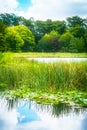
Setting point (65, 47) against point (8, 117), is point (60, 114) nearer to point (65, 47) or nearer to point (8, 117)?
point (8, 117)

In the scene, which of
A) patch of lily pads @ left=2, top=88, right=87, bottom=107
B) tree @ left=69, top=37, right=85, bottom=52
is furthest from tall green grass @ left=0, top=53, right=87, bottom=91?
tree @ left=69, top=37, right=85, bottom=52

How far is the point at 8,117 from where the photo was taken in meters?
4.96

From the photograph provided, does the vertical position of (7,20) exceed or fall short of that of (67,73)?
it exceeds it

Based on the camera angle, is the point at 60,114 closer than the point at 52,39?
Yes

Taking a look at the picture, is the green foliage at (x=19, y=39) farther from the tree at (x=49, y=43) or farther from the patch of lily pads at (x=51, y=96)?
the patch of lily pads at (x=51, y=96)

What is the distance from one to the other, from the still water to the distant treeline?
67.5 ft

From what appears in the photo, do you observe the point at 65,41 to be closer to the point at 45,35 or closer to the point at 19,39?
the point at 45,35

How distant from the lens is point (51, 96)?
19.4 ft

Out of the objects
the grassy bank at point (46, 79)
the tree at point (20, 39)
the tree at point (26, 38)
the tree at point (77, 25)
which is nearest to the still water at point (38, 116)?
the grassy bank at point (46, 79)

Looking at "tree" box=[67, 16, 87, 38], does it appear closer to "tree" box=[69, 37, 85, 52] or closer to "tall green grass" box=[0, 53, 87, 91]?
"tree" box=[69, 37, 85, 52]

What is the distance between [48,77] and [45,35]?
25.4 meters

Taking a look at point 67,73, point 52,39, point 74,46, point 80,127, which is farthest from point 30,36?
point 80,127

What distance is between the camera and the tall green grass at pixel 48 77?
6.62m

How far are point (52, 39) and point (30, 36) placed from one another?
2391 mm
